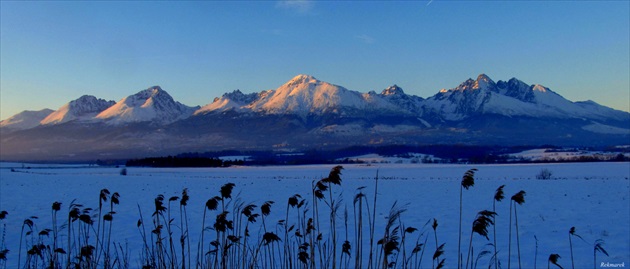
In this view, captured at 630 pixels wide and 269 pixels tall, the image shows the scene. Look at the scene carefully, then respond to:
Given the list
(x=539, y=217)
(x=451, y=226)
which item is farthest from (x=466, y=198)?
(x=451, y=226)

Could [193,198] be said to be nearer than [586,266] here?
No

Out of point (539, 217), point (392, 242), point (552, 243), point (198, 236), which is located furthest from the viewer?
point (539, 217)

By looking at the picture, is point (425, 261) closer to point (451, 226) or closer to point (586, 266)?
point (586, 266)

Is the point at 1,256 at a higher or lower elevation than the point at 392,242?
lower

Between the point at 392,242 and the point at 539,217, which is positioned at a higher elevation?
the point at 392,242

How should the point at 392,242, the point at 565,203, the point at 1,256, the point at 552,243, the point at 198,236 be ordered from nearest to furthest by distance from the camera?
the point at 392,242
the point at 1,256
the point at 552,243
the point at 198,236
the point at 565,203

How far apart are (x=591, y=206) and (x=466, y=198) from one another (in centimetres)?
566

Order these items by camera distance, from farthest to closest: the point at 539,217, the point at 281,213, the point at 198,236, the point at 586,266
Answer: the point at 281,213 < the point at 539,217 < the point at 198,236 < the point at 586,266

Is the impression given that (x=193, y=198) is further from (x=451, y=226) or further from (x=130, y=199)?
(x=451, y=226)

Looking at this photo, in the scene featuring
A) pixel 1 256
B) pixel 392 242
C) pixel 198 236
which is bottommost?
pixel 198 236

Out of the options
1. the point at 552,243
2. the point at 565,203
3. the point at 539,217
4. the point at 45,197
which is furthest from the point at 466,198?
the point at 45,197

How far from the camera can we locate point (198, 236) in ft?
46.8

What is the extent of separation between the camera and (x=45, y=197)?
23.9 m

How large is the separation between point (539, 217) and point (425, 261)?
24.7ft
